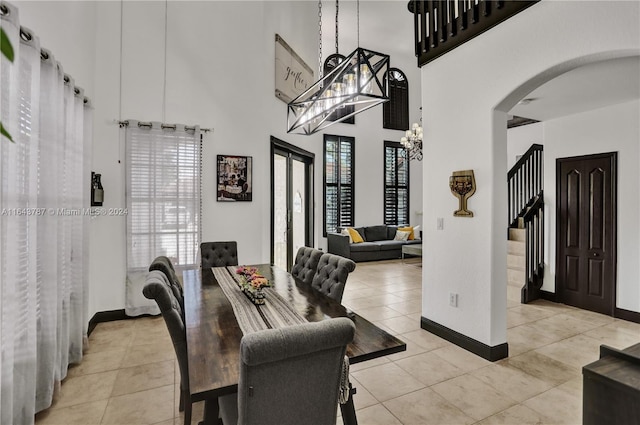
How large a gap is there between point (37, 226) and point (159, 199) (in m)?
1.91

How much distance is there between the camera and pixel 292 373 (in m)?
1.20

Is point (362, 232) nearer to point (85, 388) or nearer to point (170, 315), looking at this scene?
point (85, 388)

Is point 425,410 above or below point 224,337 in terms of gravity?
below

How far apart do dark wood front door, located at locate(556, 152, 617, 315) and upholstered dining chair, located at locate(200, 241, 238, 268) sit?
4.48 meters

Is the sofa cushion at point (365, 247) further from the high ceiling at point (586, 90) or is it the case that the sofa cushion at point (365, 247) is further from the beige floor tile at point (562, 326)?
Result: the high ceiling at point (586, 90)

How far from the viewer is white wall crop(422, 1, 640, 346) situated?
2326 mm

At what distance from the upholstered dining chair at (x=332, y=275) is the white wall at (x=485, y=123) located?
1.36 m

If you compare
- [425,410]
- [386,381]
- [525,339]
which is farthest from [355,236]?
[425,410]

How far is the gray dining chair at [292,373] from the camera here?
43.5 inches

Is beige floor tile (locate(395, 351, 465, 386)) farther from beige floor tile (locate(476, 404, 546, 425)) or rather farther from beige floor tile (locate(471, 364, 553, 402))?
beige floor tile (locate(476, 404, 546, 425))

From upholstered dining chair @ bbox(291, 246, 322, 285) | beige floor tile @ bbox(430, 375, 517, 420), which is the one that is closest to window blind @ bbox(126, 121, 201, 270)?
upholstered dining chair @ bbox(291, 246, 322, 285)

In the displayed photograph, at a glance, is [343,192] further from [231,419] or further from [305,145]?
[231,419]

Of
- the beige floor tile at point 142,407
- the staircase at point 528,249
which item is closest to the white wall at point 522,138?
the staircase at point 528,249

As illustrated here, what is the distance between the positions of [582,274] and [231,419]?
489 centimetres
